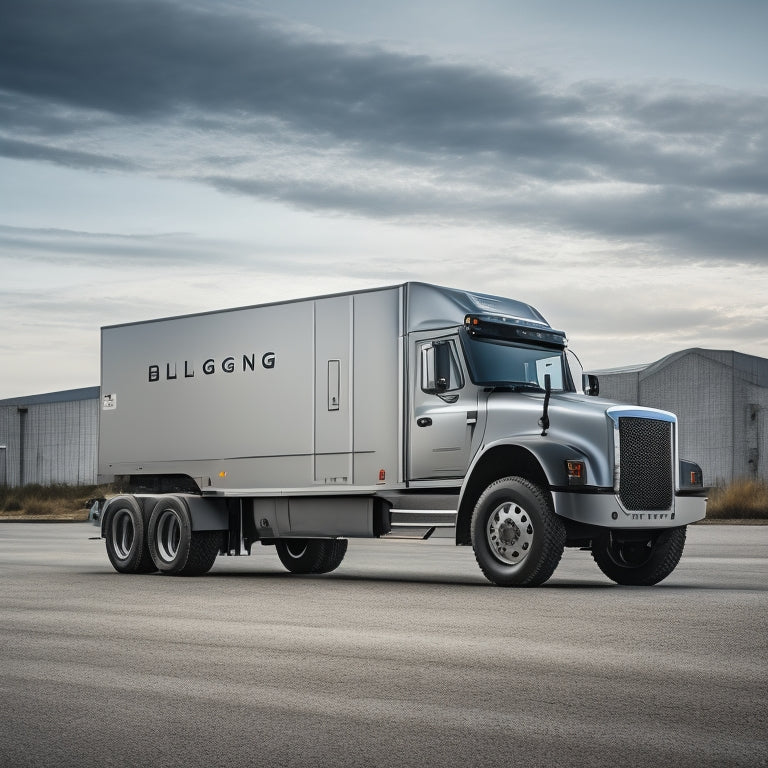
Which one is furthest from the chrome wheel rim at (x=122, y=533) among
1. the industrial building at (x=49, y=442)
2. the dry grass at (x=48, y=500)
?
the industrial building at (x=49, y=442)

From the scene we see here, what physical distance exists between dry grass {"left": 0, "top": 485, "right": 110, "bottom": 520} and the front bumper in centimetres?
3542

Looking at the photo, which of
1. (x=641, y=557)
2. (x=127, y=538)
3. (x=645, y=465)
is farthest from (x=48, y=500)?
(x=645, y=465)

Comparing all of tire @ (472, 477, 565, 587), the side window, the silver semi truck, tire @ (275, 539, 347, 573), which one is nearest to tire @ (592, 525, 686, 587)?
the silver semi truck

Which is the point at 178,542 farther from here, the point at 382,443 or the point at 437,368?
the point at 437,368

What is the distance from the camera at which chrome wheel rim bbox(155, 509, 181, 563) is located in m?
18.3

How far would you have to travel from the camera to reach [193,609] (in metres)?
13.2

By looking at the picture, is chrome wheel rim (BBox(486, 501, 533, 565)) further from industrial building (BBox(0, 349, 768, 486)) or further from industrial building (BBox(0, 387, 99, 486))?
industrial building (BBox(0, 387, 99, 486))

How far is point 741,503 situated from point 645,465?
26.3m

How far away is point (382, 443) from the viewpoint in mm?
16422

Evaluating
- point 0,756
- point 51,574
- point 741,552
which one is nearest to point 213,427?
point 51,574

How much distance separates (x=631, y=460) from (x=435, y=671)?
7.00m

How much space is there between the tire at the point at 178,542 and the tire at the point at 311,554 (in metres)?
1.25

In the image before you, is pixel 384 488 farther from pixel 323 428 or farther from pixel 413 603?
pixel 413 603

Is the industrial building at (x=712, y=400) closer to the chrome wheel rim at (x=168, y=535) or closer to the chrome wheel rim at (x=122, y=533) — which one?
the chrome wheel rim at (x=122, y=533)
